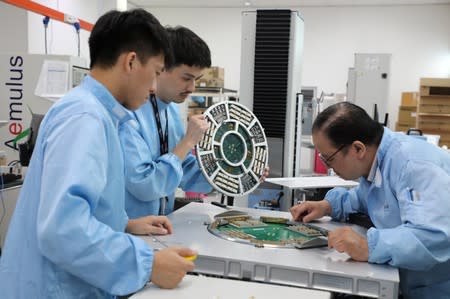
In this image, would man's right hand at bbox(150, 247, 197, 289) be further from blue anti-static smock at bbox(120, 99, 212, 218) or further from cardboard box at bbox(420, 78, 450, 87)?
cardboard box at bbox(420, 78, 450, 87)

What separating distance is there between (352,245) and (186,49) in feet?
2.84

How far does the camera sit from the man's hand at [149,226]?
135 cm

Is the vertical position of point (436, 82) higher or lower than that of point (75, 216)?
higher

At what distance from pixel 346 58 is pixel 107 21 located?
799 cm

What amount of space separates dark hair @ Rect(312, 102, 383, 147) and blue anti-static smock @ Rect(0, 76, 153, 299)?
704 millimetres

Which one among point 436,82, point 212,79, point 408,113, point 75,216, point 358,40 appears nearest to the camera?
point 75,216

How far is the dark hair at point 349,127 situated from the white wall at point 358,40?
24.1 feet

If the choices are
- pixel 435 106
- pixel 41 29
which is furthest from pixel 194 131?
pixel 435 106

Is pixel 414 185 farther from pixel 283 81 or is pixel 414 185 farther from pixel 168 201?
pixel 283 81

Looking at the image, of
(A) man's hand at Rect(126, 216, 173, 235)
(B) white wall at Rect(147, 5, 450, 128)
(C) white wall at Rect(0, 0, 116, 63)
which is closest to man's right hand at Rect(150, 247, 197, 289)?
(A) man's hand at Rect(126, 216, 173, 235)

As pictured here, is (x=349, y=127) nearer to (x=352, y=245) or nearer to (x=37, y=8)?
(x=352, y=245)

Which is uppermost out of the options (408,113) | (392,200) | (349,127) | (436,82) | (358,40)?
(358,40)

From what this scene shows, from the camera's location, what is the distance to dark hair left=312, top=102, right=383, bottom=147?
1.44m

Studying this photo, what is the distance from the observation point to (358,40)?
835cm
